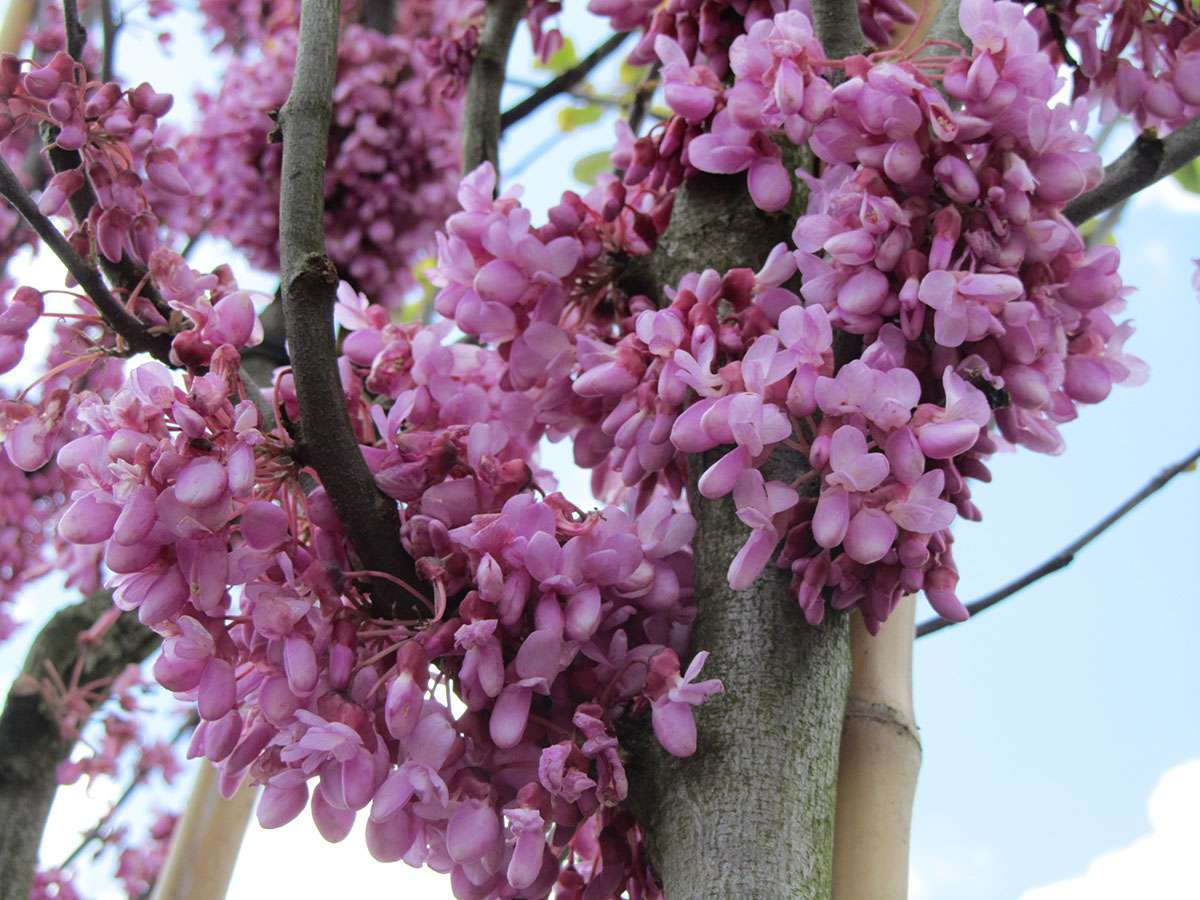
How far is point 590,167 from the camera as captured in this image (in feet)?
6.27

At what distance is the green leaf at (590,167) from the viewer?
189 cm

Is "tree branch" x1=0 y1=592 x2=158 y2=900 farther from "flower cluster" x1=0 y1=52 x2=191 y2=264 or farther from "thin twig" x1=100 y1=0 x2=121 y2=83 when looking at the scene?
"flower cluster" x1=0 y1=52 x2=191 y2=264

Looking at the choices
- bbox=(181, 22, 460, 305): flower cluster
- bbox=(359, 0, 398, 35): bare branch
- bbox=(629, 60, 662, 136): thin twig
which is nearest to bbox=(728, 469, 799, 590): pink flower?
bbox=(629, 60, 662, 136): thin twig

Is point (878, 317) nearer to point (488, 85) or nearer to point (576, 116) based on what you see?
point (488, 85)

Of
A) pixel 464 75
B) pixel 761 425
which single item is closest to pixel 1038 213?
pixel 761 425

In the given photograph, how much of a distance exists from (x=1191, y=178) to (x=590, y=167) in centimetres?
89

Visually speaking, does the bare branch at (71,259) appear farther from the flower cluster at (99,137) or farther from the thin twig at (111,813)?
the thin twig at (111,813)

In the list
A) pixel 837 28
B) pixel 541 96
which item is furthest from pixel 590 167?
pixel 837 28

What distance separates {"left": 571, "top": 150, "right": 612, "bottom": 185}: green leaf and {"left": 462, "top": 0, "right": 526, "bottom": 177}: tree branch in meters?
0.36

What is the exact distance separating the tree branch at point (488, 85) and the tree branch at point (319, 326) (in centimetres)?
58

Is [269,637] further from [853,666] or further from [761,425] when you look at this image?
[853,666]

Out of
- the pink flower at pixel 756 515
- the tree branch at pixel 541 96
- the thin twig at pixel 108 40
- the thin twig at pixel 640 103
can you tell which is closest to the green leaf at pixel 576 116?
the thin twig at pixel 640 103

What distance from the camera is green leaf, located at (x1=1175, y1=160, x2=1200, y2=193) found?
1554mm

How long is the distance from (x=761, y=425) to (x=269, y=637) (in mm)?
343
